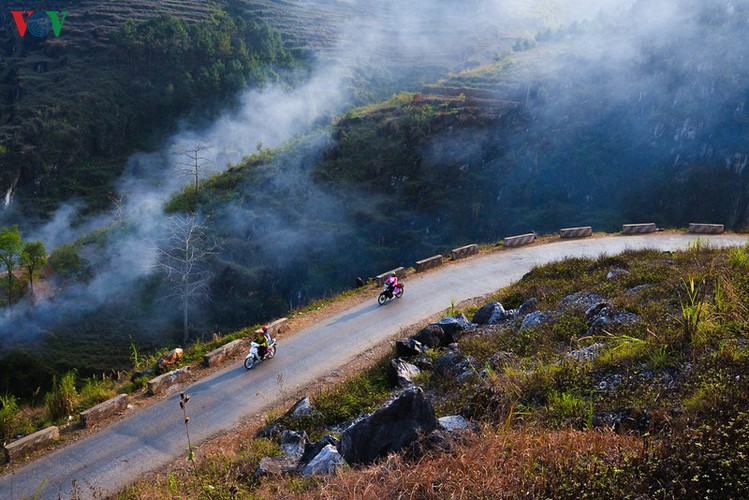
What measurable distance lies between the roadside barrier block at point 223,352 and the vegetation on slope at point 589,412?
4737mm

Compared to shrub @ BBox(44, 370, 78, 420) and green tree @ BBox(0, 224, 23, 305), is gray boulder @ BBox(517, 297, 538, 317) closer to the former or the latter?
shrub @ BBox(44, 370, 78, 420)

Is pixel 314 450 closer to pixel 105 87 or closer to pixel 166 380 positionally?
pixel 166 380

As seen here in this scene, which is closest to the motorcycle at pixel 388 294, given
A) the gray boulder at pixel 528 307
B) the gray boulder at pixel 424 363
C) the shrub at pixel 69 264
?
the gray boulder at pixel 528 307

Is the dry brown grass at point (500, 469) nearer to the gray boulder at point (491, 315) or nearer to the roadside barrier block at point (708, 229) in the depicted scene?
the gray boulder at point (491, 315)

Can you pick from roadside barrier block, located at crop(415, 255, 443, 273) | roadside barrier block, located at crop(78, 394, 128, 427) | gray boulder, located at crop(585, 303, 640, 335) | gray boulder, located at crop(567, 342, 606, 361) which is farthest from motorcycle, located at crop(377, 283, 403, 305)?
gray boulder, located at crop(567, 342, 606, 361)

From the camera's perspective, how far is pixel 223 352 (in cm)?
1364

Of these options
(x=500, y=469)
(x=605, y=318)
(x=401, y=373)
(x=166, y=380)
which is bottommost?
(x=166, y=380)

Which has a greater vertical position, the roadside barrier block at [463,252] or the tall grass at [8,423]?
the tall grass at [8,423]

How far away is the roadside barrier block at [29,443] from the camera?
9.77 meters

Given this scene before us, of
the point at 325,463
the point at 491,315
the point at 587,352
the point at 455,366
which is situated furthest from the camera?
the point at 491,315

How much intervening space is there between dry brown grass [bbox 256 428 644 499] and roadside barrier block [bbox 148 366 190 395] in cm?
843

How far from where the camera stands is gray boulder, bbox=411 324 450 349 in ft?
38.3

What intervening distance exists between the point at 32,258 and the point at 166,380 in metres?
24.0

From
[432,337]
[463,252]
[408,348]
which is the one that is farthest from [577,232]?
[408,348]
